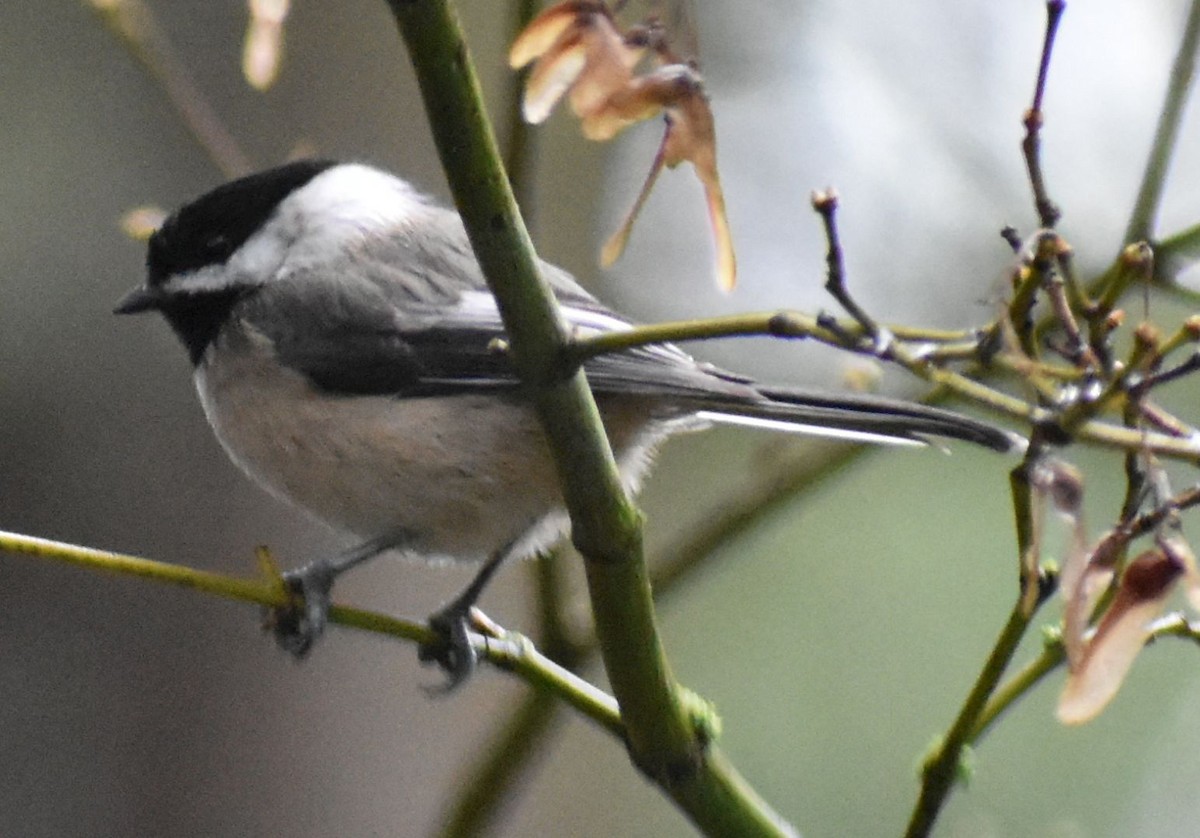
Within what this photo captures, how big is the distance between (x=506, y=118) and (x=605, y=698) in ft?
2.29

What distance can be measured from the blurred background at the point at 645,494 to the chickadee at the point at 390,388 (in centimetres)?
23

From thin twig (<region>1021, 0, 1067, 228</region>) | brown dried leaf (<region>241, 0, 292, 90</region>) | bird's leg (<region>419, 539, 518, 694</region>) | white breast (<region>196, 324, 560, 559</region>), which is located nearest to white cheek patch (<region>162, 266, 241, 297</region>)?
white breast (<region>196, 324, 560, 559</region>)

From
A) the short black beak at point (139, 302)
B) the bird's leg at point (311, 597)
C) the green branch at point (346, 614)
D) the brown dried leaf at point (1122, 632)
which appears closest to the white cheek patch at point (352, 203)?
the short black beak at point (139, 302)

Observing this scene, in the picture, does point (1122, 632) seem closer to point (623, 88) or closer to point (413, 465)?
point (623, 88)

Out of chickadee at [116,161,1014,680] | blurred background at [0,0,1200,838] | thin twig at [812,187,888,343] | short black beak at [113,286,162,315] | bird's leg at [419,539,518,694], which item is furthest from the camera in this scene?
blurred background at [0,0,1200,838]

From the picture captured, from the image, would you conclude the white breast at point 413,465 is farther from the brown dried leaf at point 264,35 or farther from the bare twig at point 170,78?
the brown dried leaf at point 264,35

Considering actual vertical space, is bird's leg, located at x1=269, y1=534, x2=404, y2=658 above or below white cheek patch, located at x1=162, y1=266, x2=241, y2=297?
below

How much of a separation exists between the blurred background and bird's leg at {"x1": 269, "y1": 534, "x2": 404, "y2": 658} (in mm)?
339

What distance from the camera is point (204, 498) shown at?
2.57m

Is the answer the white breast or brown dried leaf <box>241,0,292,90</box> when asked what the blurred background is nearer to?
the white breast

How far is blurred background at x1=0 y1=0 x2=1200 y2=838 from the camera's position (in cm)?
250

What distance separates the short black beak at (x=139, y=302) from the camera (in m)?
1.87

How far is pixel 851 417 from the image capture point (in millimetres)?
1425

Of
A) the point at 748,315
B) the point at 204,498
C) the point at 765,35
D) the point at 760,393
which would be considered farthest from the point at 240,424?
the point at 765,35
